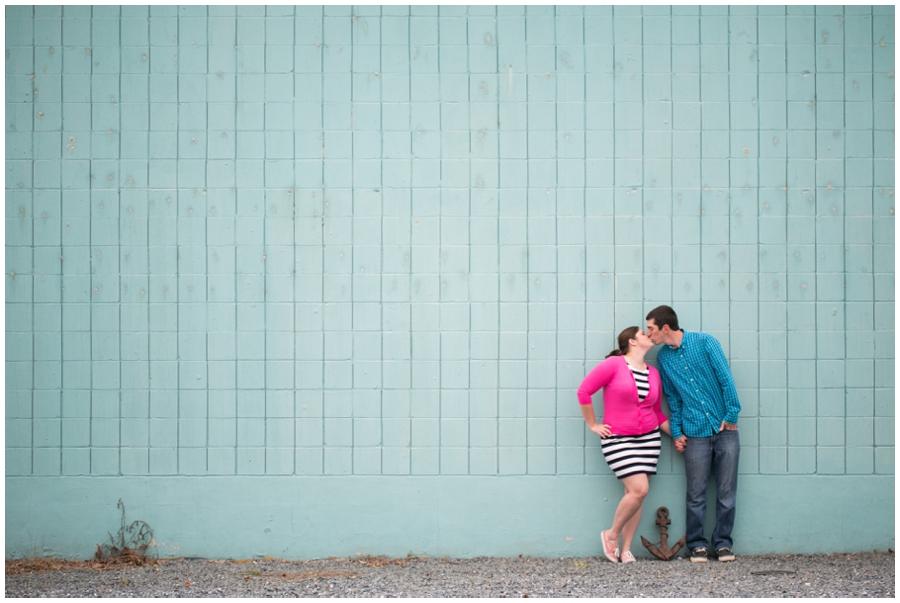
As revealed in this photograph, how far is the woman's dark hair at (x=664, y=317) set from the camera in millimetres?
5219

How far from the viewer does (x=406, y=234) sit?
5.50m

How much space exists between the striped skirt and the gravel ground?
699 mm

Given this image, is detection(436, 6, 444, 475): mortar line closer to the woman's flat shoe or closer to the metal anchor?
the woman's flat shoe

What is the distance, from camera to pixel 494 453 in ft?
18.2

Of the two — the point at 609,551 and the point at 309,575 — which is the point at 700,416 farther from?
the point at 309,575

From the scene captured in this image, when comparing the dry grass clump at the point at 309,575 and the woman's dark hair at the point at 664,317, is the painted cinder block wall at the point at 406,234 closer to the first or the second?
the woman's dark hair at the point at 664,317

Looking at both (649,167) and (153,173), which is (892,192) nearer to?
(649,167)

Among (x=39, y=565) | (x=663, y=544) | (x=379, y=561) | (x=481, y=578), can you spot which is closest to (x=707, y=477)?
(x=663, y=544)

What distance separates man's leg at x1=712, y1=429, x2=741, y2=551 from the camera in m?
5.38

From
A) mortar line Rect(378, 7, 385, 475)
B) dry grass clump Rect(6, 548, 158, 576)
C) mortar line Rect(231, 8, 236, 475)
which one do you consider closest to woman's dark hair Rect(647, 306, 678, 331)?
mortar line Rect(378, 7, 385, 475)

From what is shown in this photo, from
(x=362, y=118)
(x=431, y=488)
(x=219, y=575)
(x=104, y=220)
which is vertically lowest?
(x=219, y=575)

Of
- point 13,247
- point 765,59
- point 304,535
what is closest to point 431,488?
point 304,535

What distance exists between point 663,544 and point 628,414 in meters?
1.04

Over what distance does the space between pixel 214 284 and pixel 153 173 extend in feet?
3.06
